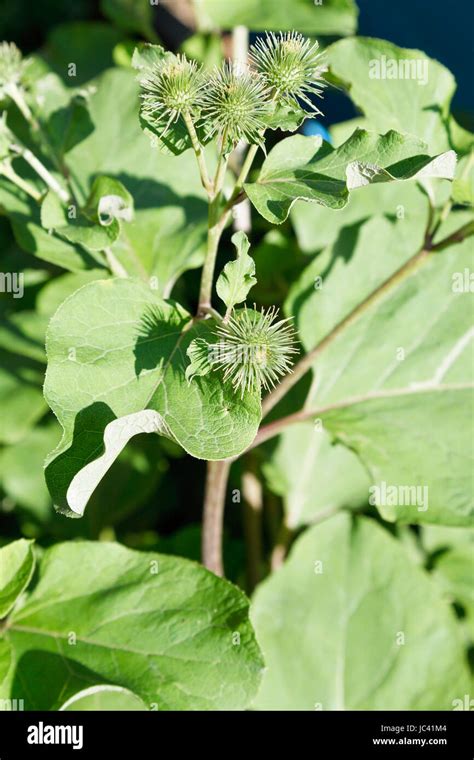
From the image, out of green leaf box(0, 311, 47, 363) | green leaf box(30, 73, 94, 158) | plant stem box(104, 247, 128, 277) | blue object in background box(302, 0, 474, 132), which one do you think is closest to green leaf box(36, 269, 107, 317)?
green leaf box(0, 311, 47, 363)

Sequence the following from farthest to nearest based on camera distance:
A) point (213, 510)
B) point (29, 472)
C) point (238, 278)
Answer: point (29, 472)
point (213, 510)
point (238, 278)

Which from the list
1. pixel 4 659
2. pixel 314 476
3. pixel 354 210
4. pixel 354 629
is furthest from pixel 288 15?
pixel 4 659

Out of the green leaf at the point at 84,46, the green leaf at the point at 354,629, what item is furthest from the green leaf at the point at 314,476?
the green leaf at the point at 84,46

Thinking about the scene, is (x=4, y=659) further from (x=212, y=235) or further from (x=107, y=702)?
(x=212, y=235)

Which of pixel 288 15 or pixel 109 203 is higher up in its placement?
pixel 288 15

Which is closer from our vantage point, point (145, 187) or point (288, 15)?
point (145, 187)
